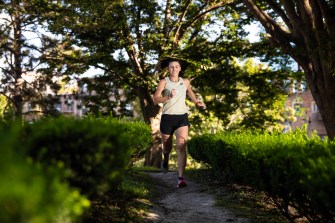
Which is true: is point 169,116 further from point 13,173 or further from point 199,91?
point 199,91

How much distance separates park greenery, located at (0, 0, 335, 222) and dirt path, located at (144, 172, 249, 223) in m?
0.61

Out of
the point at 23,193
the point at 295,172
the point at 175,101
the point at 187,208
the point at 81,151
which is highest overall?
the point at 175,101

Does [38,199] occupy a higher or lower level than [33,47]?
lower

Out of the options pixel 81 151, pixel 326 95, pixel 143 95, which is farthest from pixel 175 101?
pixel 143 95

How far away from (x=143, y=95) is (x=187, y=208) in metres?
13.8

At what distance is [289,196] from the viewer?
5.50 m

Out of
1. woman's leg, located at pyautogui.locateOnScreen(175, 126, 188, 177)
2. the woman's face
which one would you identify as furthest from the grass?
the woman's face

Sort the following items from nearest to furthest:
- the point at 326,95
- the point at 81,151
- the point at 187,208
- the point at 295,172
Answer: the point at 81,151 < the point at 295,172 < the point at 187,208 < the point at 326,95

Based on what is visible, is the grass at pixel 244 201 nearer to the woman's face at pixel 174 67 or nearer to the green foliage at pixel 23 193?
the woman's face at pixel 174 67

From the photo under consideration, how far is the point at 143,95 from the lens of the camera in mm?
21188

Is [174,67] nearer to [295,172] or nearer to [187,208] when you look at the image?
[187,208]

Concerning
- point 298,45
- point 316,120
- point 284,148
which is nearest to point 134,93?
point 298,45

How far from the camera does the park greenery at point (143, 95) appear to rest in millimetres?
3719

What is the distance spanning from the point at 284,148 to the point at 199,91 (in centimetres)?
1931
